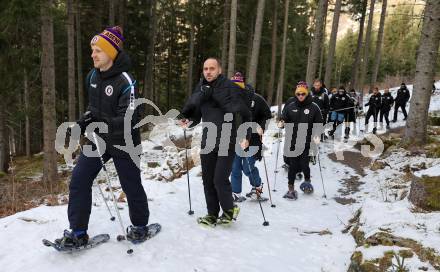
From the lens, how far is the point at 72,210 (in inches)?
171

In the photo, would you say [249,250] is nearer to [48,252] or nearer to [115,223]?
[115,223]

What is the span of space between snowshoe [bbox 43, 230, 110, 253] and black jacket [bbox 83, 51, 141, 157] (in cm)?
112

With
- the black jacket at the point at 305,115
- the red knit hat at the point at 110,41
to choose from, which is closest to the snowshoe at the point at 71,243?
the red knit hat at the point at 110,41

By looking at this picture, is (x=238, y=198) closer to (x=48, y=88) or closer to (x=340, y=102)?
(x=48, y=88)

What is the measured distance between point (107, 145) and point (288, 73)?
34.9m

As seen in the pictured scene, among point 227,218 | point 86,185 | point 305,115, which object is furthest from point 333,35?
point 86,185

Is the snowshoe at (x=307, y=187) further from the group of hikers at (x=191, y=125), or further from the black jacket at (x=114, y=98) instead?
the black jacket at (x=114, y=98)

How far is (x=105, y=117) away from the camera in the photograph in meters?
4.45

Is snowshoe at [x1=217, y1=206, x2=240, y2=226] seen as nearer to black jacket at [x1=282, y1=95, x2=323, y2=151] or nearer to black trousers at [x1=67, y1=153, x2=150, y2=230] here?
black trousers at [x1=67, y1=153, x2=150, y2=230]

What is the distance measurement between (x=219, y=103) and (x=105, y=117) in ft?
5.69

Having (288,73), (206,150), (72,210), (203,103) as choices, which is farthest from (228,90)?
(288,73)

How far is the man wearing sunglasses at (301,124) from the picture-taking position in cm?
809

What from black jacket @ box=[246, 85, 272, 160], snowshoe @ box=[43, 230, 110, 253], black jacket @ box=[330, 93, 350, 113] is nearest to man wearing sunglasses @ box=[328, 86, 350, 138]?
black jacket @ box=[330, 93, 350, 113]

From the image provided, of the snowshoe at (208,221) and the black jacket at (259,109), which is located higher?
the black jacket at (259,109)
